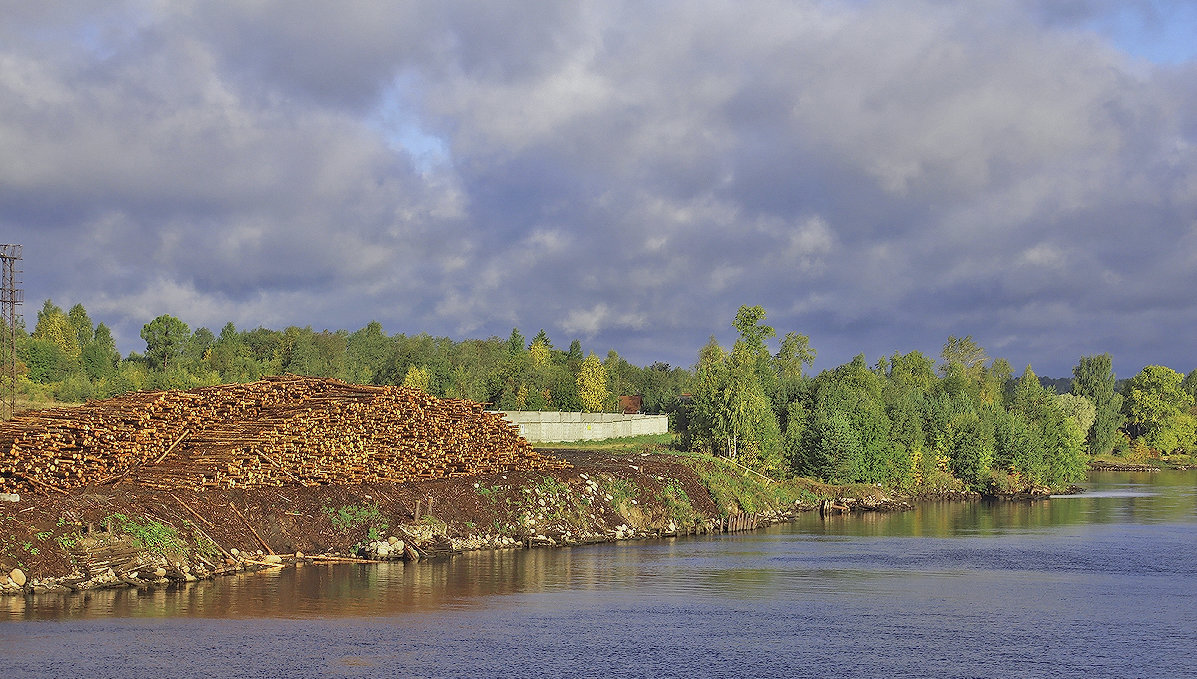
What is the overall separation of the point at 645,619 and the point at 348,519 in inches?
680

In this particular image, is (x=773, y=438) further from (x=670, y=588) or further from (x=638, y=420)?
A: (x=670, y=588)

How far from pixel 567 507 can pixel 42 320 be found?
17468 cm

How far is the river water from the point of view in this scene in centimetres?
2612

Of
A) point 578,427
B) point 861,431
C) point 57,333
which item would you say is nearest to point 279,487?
point 578,427

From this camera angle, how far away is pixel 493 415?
58812mm

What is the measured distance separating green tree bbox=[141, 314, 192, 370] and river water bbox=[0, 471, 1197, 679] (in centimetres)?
12697

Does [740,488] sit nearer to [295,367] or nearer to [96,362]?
[295,367]

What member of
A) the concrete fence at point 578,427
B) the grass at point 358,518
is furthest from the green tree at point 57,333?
the grass at point 358,518

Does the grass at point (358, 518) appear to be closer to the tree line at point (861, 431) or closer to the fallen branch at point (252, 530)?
the fallen branch at point (252, 530)

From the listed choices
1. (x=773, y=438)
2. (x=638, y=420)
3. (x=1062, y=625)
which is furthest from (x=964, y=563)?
(x=638, y=420)

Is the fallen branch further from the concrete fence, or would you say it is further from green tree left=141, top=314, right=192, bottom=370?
green tree left=141, top=314, right=192, bottom=370

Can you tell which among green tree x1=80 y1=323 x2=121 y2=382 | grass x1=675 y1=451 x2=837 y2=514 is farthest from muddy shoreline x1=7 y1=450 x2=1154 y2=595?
green tree x1=80 y1=323 x2=121 y2=382

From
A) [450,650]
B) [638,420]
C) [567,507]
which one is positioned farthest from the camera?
[638,420]

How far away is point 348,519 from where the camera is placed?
148 ft
